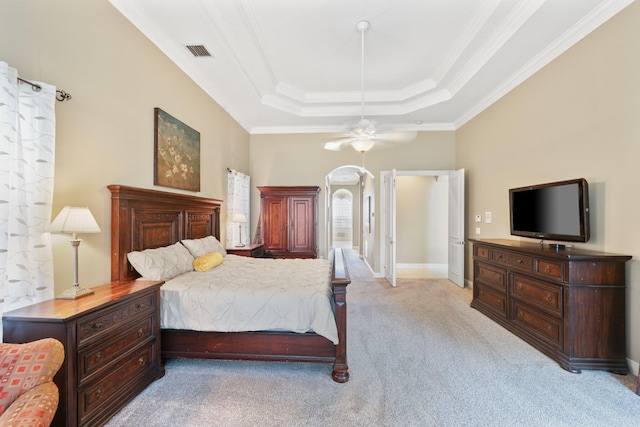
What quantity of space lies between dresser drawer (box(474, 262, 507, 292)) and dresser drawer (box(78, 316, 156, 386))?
3766 mm

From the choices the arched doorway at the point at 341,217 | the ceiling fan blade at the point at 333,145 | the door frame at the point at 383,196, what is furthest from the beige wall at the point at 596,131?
the arched doorway at the point at 341,217

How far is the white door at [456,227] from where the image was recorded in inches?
197

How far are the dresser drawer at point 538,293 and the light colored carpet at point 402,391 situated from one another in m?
0.46

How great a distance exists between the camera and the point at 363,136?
386cm

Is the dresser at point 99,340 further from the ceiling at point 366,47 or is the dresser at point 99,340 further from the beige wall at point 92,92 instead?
the ceiling at point 366,47

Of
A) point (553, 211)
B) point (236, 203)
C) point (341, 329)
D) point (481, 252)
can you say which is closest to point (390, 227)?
point (481, 252)

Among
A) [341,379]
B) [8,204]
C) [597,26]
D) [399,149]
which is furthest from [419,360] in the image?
[399,149]

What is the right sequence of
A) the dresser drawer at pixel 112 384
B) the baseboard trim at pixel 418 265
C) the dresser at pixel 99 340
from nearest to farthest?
1. the dresser at pixel 99 340
2. the dresser drawer at pixel 112 384
3. the baseboard trim at pixel 418 265

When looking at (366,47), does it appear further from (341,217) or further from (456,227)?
(341,217)

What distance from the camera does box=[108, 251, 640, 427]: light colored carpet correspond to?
1.84 metres

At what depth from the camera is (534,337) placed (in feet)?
9.18

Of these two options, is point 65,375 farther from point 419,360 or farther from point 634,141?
point 634,141

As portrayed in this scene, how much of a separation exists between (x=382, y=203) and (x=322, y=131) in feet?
6.57

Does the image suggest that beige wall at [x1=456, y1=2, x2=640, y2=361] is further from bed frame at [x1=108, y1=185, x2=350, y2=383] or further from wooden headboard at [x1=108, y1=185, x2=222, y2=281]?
wooden headboard at [x1=108, y1=185, x2=222, y2=281]
